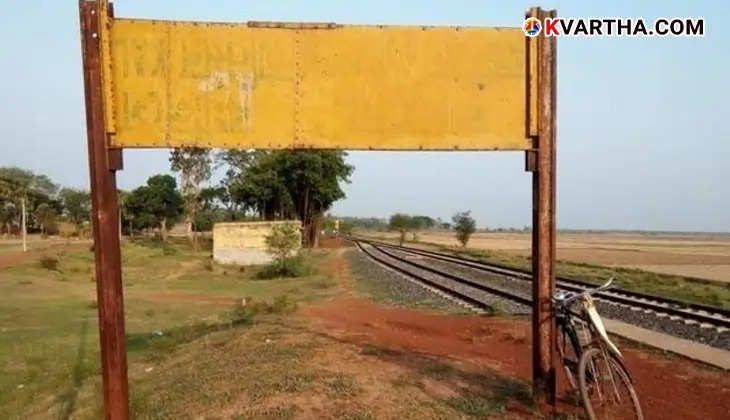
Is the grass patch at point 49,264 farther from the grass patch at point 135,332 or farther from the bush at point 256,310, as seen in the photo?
the bush at point 256,310

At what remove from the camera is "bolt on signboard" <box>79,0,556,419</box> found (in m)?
5.39

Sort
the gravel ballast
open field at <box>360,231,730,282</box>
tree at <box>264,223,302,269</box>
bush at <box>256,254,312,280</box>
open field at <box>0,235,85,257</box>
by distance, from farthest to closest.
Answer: open field at <box>0,235,85,257</box>
open field at <box>360,231,730,282</box>
tree at <box>264,223,302,269</box>
bush at <box>256,254,312,280</box>
the gravel ballast

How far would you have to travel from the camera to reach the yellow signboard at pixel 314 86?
5535mm

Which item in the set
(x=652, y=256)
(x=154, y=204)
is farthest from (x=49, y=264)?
(x=154, y=204)

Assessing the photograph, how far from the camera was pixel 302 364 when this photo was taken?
305 inches

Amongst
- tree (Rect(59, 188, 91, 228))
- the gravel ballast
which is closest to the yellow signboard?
the gravel ballast

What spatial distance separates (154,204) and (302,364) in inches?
3196

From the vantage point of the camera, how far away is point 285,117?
569cm

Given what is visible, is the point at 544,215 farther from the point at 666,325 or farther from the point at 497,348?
the point at 666,325

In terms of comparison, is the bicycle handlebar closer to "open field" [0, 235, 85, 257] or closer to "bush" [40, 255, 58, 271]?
"bush" [40, 255, 58, 271]

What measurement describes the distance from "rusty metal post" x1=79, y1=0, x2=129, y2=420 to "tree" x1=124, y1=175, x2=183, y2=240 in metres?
79.8

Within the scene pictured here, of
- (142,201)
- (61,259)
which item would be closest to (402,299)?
(61,259)

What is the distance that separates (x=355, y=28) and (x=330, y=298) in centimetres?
1442

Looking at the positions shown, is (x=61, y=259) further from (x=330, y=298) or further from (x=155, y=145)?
(x=155, y=145)
